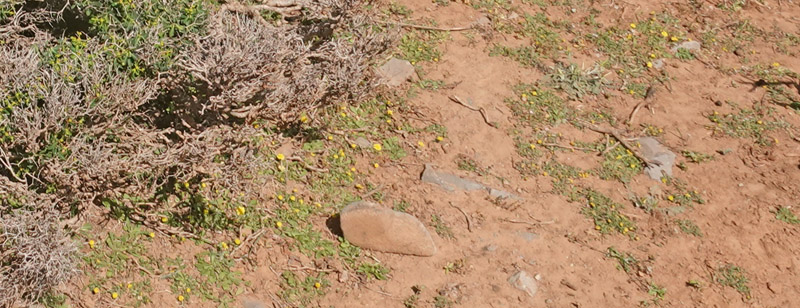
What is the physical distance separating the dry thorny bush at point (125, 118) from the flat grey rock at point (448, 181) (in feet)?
2.47

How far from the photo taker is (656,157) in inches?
247

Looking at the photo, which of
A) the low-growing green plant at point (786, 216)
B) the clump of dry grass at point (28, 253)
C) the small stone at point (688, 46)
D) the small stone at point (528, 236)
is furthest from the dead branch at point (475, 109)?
the clump of dry grass at point (28, 253)

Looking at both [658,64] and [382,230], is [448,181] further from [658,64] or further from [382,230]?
[658,64]

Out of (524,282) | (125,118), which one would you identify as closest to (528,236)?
(524,282)

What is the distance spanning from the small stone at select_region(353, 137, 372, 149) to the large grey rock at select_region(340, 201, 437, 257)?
0.77 m

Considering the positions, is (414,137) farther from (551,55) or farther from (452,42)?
(551,55)

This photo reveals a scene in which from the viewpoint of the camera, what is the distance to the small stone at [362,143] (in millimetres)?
5805

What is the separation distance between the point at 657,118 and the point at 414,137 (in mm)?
2015

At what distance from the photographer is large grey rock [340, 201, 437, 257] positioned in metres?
5.02

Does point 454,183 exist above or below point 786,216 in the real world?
above

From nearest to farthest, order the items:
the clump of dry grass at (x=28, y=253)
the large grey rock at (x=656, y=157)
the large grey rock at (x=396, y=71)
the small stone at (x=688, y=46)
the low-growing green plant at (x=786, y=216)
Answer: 1. the clump of dry grass at (x=28, y=253)
2. the low-growing green plant at (x=786, y=216)
3. the large grey rock at (x=656, y=157)
4. the large grey rock at (x=396, y=71)
5. the small stone at (x=688, y=46)

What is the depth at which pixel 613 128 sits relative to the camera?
6.51 meters

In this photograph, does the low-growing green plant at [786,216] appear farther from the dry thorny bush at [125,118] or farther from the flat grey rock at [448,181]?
the dry thorny bush at [125,118]

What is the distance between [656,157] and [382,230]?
2350mm
